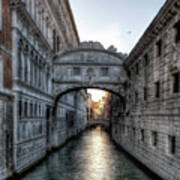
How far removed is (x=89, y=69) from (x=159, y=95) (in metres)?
10.3

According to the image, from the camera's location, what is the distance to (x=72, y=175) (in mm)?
13992

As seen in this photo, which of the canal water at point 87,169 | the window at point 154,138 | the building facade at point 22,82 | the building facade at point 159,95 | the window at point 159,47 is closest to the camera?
the building facade at point 159,95

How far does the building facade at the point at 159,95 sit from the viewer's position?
35.8 ft

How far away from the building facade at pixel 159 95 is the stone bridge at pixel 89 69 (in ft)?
12.0

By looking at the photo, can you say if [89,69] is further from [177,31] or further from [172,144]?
[172,144]

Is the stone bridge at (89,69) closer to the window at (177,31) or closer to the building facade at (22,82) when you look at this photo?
the building facade at (22,82)

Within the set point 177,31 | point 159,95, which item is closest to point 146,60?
point 159,95

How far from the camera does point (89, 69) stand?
22344 mm

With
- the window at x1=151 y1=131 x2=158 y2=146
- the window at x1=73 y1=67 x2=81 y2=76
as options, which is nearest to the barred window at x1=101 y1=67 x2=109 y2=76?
the window at x1=73 y1=67 x2=81 y2=76

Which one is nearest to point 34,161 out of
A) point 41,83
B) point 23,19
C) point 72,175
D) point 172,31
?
point 72,175

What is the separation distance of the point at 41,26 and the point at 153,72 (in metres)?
9.79

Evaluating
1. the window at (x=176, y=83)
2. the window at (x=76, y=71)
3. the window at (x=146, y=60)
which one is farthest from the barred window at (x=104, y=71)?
the window at (x=176, y=83)

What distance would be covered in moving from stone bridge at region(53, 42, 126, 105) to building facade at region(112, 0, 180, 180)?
365cm

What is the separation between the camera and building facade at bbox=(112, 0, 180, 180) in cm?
1092
